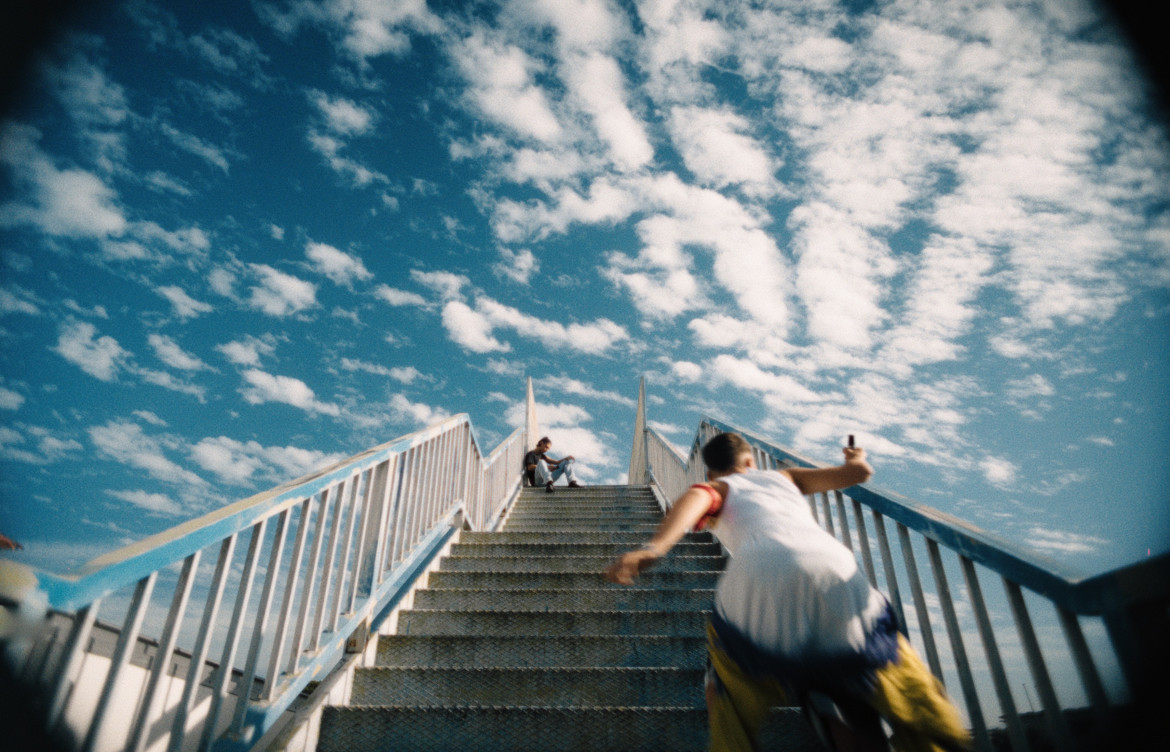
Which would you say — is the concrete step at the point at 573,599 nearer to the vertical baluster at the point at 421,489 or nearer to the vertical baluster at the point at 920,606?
the vertical baluster at the point at 421,489

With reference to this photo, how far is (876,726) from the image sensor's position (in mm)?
1220

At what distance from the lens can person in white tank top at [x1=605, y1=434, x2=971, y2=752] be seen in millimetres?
1188

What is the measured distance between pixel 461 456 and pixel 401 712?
9.01 ft

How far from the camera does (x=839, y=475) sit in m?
1.78

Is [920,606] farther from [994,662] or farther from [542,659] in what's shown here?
[542,659]

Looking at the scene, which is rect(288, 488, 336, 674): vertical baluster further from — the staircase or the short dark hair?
the short dark hair

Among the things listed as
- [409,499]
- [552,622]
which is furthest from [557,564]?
[409,499]

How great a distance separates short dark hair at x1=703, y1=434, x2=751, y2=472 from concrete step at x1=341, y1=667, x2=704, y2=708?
1.20 m

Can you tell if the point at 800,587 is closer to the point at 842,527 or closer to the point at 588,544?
the point at 842,527

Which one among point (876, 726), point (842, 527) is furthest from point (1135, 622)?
point (842, 527)

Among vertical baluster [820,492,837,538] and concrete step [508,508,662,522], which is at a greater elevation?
concrete step [508,508,662,522]

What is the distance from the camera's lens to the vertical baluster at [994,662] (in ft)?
4.47

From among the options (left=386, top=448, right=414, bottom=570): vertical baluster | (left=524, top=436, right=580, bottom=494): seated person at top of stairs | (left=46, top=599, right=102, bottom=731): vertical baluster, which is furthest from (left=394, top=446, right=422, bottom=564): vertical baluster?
(left=524, top=436, right=580, bottom=494): seated person at top of stairs

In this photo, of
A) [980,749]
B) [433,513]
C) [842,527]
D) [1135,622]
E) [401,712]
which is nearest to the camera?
[1135,622]
